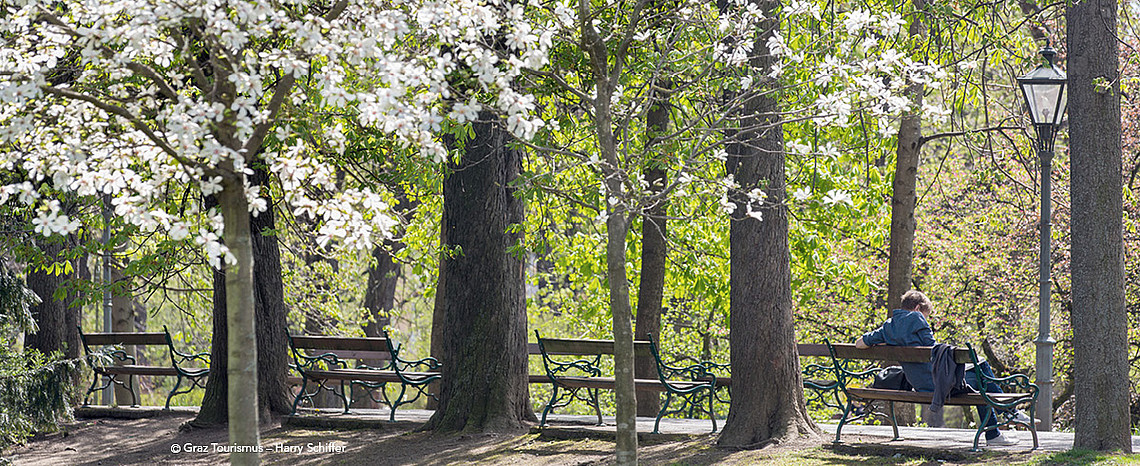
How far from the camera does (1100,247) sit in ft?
26.0

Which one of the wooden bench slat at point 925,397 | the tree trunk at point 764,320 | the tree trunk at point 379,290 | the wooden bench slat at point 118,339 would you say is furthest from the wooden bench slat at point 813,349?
the tree trunk at point 379,290

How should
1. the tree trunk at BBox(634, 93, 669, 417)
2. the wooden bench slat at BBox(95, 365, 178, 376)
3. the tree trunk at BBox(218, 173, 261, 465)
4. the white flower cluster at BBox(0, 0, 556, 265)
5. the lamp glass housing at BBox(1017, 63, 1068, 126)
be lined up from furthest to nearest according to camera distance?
1. the tree trunk at BBox(634, 93, 669, 417)
2. the wooden bench slat at BBox(95, 365, 178, 376)
3. the lamp glass housing at BBox(1017, 63, 1068, 126)
4. the tree trunk at BBox(218, 173, 261, 465)
5. the white flower cluster at BBox(0, 0, 556, 265)

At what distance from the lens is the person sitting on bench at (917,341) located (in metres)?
8.73

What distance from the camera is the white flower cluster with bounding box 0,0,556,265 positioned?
5324mm

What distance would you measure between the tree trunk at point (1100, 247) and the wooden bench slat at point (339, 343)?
21.2 ft

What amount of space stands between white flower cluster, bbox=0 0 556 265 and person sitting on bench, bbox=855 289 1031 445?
4193 mm

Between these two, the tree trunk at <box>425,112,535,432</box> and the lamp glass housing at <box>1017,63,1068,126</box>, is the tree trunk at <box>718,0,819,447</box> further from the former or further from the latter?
the lamp glass housing at <box>1017,63,1068,126</box>

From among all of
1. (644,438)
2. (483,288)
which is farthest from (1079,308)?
(483,288)

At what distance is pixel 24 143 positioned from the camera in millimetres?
5836

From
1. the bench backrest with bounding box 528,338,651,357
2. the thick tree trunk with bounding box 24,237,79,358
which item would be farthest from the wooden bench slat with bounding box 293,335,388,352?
the thick tree trunk with bounding box 24,237,79,358

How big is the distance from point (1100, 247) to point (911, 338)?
158cm

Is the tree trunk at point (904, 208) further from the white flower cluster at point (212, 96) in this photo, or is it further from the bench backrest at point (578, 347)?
the white flower cluster at point (212, 96)

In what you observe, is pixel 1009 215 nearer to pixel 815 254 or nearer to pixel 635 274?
pixel 815 254

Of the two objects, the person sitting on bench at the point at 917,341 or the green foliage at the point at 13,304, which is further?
the green foliage at the point at 13,304
